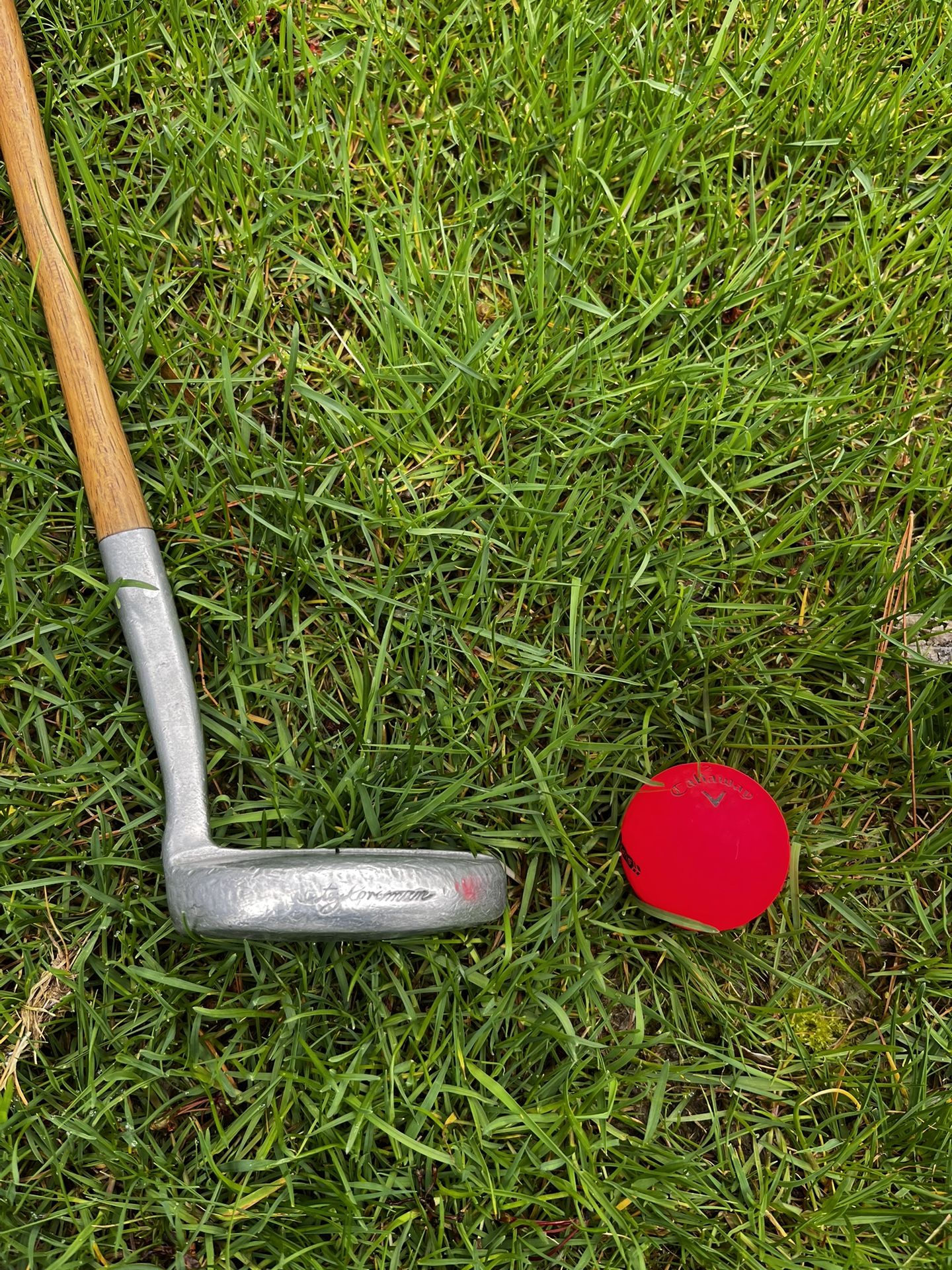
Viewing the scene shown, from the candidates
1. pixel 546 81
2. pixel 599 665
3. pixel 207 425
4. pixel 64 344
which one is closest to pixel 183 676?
pixel 207 425

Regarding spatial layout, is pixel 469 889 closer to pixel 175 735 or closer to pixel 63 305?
pixel 175 735

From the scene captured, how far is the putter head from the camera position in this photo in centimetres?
150

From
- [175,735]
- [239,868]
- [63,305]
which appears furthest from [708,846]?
[63,305]

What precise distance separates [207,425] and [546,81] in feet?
3.66

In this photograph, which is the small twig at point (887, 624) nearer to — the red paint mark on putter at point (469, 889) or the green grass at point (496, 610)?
the green grass at point (496, 610)

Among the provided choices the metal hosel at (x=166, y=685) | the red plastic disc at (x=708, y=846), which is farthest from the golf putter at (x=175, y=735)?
the red plastic disc at (x=708, y=846)

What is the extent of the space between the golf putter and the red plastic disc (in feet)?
0.95

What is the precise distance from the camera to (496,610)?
1999 mm

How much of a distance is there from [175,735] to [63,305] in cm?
91

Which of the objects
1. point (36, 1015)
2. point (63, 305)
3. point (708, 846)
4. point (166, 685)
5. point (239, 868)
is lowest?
point (36, 1015)

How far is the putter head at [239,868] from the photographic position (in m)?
1.50

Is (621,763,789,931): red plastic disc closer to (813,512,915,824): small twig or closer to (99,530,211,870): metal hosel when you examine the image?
(813,512,915,824): small twig

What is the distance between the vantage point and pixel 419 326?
2018mm

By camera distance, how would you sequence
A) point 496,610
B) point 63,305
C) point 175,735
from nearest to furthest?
point 175,735 → point 63,305 → point 496,610
